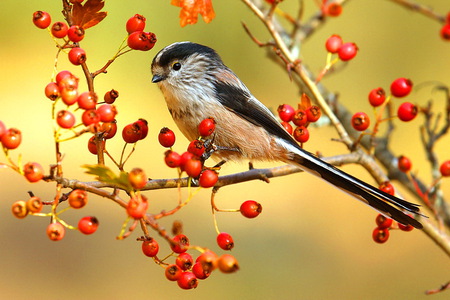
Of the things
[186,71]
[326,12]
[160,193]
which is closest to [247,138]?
[186,71]

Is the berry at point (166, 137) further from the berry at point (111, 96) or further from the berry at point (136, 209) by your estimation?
the berry at point (136, 209)

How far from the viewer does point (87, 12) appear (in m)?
1.38

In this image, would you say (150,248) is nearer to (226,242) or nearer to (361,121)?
(226,242)

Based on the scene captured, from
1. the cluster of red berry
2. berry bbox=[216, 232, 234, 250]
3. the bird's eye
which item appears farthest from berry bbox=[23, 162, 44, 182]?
the bird's eye

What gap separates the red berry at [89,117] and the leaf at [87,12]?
10.7 inches

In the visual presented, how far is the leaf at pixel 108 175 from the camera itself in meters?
1.13

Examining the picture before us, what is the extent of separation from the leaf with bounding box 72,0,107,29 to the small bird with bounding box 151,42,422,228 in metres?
0.82

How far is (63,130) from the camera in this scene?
120 centimetres

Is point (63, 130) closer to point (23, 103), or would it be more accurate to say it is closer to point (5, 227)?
point (5, 227)

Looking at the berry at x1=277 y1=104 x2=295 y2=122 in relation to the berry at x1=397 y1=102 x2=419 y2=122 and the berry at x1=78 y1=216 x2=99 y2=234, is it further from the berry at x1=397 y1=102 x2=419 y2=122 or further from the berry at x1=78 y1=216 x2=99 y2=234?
the berry at x1=78 y1=216 x2=99 y2=234

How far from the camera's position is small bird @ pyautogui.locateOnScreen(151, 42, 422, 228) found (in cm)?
214

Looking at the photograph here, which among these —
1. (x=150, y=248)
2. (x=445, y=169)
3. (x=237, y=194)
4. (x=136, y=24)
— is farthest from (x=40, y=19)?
(x=237, y=194)

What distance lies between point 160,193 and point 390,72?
2117 millimetres

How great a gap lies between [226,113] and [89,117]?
106cm
